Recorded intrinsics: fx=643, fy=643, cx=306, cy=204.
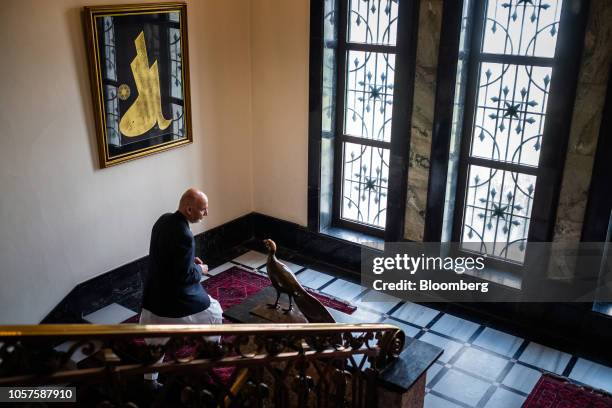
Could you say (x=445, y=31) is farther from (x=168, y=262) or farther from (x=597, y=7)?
(x=168, y=262)

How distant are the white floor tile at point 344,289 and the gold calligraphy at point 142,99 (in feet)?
7.97

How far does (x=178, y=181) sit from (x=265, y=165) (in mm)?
1203

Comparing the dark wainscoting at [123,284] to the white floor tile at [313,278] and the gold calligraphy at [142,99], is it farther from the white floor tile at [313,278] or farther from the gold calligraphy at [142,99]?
the gold calligraphy at [142,99]

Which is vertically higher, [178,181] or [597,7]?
[597,7]

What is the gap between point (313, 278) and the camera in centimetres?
695

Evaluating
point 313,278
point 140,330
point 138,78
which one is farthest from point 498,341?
point 140,330

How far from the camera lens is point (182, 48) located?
630 cm

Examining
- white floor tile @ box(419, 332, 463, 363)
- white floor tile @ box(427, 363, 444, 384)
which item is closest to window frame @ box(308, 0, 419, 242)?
white floor tile @ box(419, 332, 463, 363)

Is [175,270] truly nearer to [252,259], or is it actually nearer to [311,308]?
[311,308]

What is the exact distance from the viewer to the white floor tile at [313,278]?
6809mm

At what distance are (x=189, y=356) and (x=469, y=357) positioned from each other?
3.59m

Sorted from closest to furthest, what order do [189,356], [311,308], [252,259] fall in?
1. [189,356]
2. [311,308]
3. [252,259]

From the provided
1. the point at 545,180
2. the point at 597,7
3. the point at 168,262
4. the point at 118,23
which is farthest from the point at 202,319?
the point at 597,7

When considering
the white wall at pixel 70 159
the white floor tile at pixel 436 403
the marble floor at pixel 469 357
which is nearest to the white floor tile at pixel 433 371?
the marble floor at pixel 469 357
